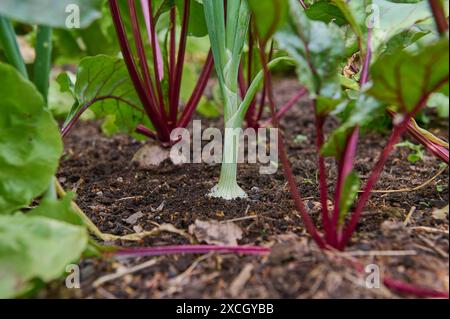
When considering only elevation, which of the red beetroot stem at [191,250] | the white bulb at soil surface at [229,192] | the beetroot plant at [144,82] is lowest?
the red beetroot stem at [191,250]

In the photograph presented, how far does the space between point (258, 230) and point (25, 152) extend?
1.46 feet

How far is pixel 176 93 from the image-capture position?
1.60m

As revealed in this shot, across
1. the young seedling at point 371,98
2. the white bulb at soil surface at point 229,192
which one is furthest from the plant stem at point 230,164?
the young seedling at point 371,98

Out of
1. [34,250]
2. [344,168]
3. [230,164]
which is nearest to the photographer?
[34,250]

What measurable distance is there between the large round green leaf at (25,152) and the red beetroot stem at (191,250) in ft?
0.68

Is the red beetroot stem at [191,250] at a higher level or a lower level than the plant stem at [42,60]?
lower

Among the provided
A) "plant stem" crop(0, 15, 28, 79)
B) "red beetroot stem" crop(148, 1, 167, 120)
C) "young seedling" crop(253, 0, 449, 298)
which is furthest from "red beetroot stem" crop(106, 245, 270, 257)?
"red beetroot stem" crop(148, 1, 167, 120)

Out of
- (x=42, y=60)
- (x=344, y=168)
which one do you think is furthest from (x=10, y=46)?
(x=344, y=168)

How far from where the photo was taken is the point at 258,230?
1.02 m

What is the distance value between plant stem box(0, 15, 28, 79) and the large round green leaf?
5.2 inches

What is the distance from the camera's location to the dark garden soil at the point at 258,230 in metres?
0.84

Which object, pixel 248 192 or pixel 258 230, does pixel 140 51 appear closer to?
pixel 248 192

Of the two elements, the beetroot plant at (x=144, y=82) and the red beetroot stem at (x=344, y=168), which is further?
the beetroot plant at (x=144, y=82)

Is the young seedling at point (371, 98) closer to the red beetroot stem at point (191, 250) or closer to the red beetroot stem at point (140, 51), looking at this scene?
the red beetroot stem at point (191, 250)
